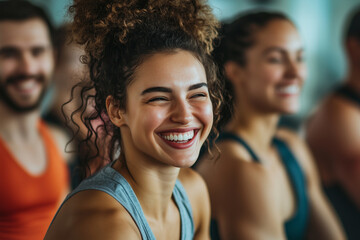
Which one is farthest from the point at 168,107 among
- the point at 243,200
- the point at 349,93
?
the point at 349,93

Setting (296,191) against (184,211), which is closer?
(184,211)

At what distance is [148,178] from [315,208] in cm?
96

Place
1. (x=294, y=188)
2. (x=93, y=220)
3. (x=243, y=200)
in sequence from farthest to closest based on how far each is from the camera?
1. (x=294, y=188)
2. (x=243, y=200)
3. (x=93, y=220)

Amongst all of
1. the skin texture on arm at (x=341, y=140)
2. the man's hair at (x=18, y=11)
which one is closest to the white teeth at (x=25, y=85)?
the man's hair at (x=18, y=11)

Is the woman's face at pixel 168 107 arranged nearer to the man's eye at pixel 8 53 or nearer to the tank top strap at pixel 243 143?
the tank top strap at pixel 243 143

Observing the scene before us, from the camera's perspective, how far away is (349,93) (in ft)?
6.68

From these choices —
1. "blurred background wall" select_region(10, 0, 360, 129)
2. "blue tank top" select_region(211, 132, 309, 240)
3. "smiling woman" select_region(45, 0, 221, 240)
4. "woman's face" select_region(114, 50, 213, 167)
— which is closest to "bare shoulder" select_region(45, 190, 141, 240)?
"smiling woman" select_region(45, 0, 221, 240)

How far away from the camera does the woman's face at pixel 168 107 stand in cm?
87

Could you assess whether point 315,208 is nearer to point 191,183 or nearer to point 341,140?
point 341,140

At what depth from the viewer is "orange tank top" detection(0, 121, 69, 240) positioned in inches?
57.2

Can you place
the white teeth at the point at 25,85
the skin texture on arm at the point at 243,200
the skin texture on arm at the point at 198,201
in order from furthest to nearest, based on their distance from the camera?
the white teeth at the point at 25,85
the skin texture on arm at the point at 243,200
the skin texture on arm at the point at 198,201

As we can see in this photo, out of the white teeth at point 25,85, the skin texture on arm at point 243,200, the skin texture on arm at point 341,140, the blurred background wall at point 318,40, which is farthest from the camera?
the blurred background wall at point 318,40

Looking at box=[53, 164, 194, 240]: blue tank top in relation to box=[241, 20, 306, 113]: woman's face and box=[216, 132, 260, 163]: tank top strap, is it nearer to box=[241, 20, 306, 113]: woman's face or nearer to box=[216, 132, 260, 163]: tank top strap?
box=[216, 132, 260, 163]: tank top strap

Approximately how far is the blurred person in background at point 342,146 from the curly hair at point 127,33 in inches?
47.2
